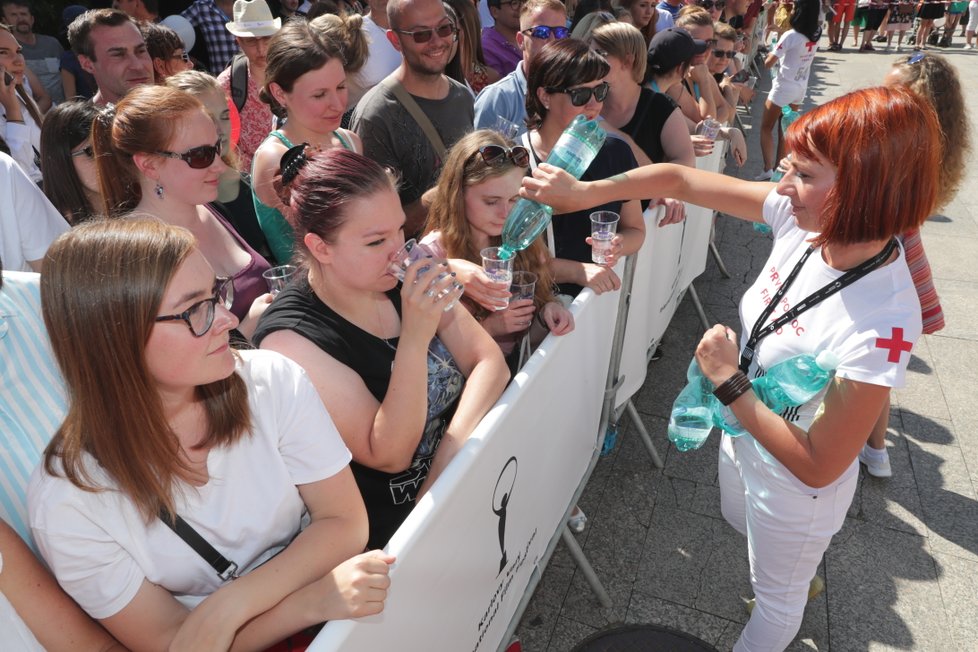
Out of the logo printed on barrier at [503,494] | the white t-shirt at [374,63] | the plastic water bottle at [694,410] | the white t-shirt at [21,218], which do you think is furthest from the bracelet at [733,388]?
the white t-shirt at [374,63]

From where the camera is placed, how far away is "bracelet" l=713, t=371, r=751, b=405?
2.02 metres

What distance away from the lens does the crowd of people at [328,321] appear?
1409 millimetres

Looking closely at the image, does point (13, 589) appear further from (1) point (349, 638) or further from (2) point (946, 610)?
(2) point (946, 610)

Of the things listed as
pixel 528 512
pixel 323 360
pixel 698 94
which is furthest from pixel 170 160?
pixel 698 94

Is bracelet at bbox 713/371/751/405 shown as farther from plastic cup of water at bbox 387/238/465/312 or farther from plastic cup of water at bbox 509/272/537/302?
plastic cup of water at bbox 387/238/465/312

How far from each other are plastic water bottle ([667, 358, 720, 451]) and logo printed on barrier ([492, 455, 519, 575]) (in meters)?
0.72

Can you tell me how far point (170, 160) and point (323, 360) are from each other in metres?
1.35

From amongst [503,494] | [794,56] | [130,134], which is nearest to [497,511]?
[503,494]

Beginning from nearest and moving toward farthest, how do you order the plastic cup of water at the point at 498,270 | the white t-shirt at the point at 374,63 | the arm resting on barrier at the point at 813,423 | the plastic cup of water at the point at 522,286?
the arm resting on barrier at the point at 813,423, the plastic cup of water at the point at 498,270, the plastic cup of water at the point at 522,286, the white t-shirt at the point at 374,63

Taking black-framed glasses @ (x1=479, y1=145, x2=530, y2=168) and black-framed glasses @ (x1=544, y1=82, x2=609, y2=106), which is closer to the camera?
black-framed glasses @ (x1=479, y1=145, x2=530, y2=168)

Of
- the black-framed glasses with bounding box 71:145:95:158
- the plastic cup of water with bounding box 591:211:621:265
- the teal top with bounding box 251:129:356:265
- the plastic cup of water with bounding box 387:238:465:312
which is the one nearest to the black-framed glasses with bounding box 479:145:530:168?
the plastic cup of water with bounding box 591:211:621:265

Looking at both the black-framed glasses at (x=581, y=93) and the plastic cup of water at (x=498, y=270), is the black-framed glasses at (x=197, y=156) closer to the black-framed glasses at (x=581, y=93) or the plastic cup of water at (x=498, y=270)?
the plastic cup of water at (x=498, y=270)

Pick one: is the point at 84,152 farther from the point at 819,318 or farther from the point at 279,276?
the point at 819,318

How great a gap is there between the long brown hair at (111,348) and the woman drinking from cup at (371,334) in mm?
501
